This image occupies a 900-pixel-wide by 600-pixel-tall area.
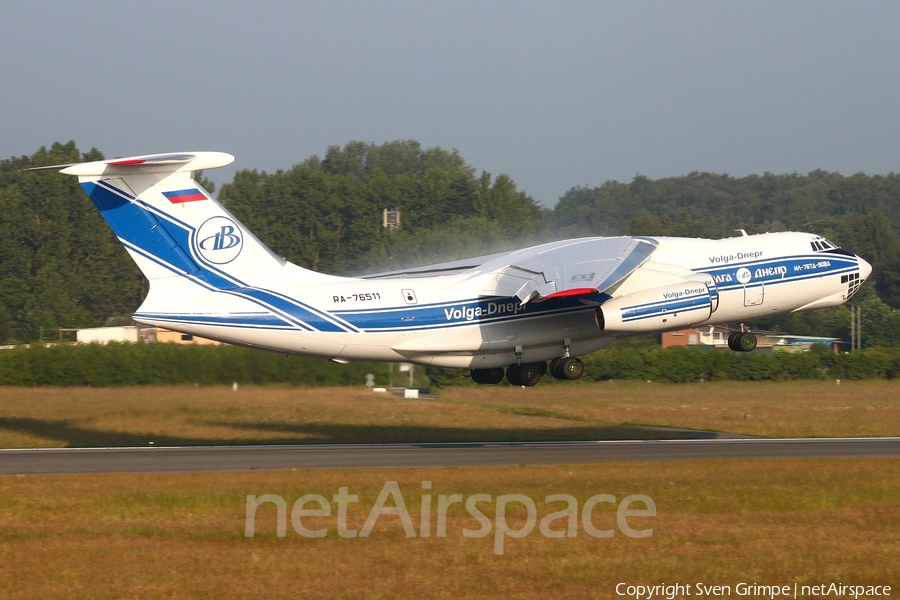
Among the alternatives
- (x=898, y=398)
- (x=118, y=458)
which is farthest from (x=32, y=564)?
(x=898, y=398)

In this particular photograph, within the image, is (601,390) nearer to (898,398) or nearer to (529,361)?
(898,398)

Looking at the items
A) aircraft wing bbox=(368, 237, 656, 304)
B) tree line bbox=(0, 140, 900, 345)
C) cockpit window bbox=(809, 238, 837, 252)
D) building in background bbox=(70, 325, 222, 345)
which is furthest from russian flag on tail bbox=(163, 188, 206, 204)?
tree line bbox=(0, 140, 900, 345)

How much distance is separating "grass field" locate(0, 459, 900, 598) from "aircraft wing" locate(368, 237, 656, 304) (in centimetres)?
325

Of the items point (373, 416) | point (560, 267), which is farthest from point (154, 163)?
point (373, 416)

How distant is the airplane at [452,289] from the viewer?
16812 millimetres

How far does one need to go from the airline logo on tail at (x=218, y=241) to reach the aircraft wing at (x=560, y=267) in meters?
2.58

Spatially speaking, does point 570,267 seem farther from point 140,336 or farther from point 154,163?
point 140,336

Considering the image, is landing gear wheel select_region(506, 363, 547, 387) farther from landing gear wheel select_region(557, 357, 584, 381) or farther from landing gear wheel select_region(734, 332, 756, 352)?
landing gear wheel select_region(734, 332, 756, 352)

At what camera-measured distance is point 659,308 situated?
18.5 m

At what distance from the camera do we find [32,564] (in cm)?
1045

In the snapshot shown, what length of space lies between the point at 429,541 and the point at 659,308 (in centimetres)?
834

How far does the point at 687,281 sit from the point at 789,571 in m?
9.31

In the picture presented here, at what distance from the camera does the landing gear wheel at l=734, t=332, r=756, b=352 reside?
2002 centimetres

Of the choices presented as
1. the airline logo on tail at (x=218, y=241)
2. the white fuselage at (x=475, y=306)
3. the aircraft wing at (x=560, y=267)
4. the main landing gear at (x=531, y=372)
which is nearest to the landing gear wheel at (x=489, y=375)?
the main landing gear at (x=531, y=372)
